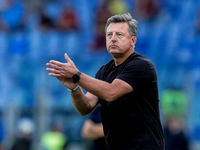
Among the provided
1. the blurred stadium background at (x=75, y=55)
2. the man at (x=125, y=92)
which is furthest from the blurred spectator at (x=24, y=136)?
the man at (x=125, y=92)

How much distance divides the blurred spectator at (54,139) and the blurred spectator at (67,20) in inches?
116

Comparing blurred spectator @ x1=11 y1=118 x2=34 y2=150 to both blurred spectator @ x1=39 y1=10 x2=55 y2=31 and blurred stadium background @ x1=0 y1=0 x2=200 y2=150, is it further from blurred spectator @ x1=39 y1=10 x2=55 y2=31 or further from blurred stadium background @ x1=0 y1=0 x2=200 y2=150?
blurred spectator @ x1=39 y1=10 x2=55 y2=31

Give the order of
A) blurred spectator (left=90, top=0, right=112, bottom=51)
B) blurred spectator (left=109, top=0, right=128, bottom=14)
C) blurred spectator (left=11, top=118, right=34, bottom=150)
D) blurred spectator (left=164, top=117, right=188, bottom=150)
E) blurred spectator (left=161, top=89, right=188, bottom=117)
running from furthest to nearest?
blurred spectator (left=109, top=0, right=128, bottom=14) < blurred spectator (left=90, top=0, right=112, bottom=51) < blurred spectator (left=11, top=118, right=34, bottom=150) < blurred spectator (left=161, top=89, right=188, bottom=117) < blurred spectator (left=164, top=117, right=188, bottom=150)

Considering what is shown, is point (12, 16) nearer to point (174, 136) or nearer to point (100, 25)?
point (100, 25)

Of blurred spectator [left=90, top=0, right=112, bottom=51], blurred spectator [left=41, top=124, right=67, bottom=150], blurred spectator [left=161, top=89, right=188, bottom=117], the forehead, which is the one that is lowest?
blurred spectator [left=41, top=124, right=67, bottom=150]

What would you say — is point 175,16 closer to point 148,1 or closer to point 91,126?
point 148,1

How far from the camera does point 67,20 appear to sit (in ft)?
39.3

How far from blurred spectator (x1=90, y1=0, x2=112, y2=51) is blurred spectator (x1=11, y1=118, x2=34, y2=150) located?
2601 mm

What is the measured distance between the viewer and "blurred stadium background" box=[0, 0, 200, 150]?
9555mm

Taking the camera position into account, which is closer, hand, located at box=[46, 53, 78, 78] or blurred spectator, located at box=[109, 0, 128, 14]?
hand, located at box=[46, 53, 78, 78]

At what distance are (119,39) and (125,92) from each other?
0.52m

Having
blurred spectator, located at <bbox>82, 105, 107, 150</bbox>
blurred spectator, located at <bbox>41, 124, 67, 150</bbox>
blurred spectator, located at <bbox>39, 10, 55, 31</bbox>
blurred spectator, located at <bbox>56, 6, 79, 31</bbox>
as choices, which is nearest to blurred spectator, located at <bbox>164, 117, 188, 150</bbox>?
blurred spectator, located at <bbox>82, 105, 107, 150</bbox>

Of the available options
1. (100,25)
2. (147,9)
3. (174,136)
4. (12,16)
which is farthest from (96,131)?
(12,16)

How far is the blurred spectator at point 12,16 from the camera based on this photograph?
12.0 m
